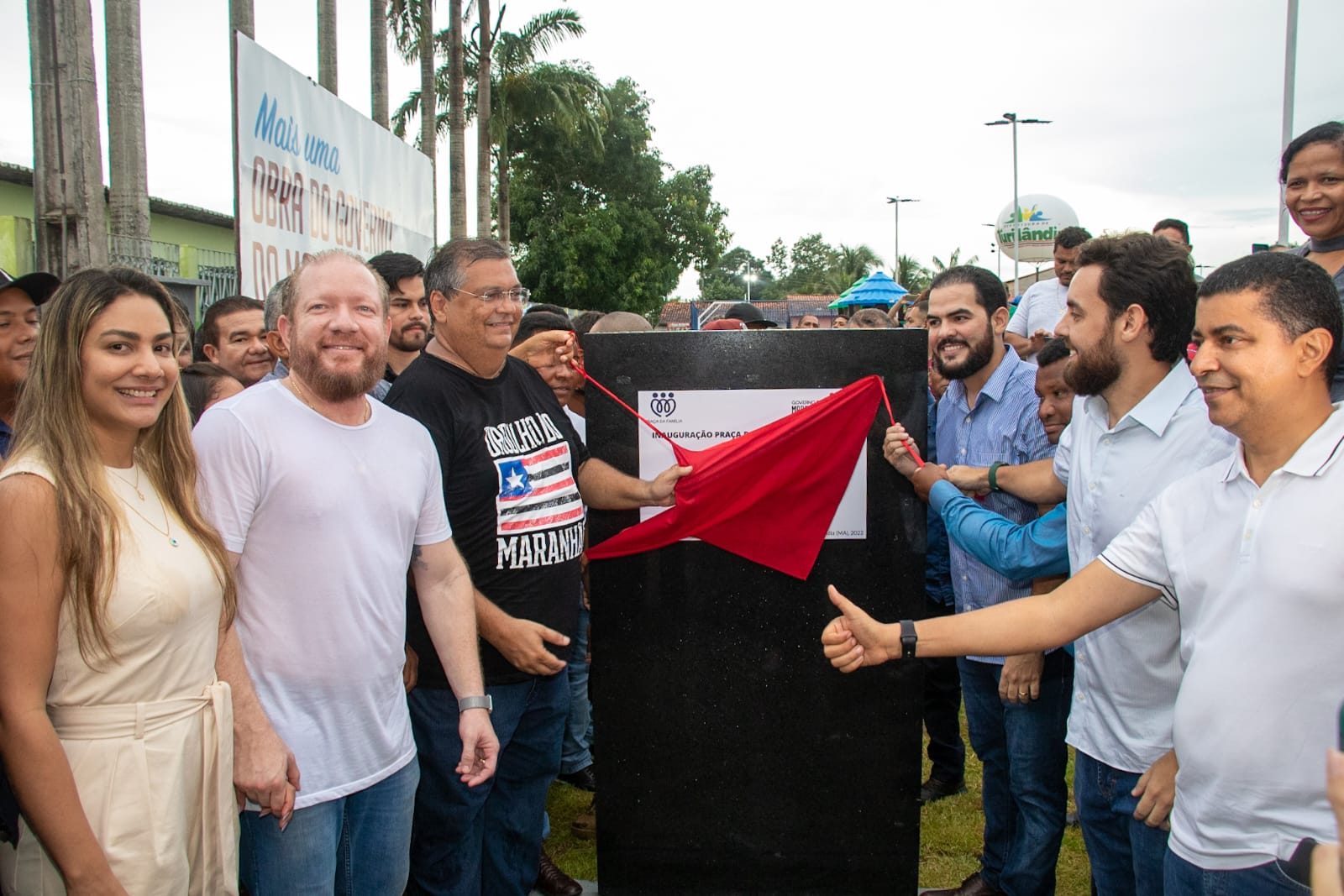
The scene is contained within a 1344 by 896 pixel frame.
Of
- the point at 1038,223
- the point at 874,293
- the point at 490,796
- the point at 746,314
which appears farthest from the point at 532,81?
the point at 490,796

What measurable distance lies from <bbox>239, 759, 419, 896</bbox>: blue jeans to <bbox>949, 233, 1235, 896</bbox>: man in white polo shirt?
6.45 ft

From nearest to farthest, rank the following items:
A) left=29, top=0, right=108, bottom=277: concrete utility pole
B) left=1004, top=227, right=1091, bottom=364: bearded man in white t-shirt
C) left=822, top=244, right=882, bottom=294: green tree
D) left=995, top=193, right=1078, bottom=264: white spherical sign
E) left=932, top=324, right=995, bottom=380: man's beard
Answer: left=932, top=324, right=995, bottom=380: man's beard → left=29, top=0, right=108, bottom=277: concrete utility pole → left=1004, top=227, right=1091, bottom=364: bearded man in white t-shirt → left=995, top=193, right=1078, bottom=264: white spherical sign → left=822, top=244, right=882, bottom=294: green tree

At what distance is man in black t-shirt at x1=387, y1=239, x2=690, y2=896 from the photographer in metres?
3.02

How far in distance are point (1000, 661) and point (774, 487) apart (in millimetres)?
1130

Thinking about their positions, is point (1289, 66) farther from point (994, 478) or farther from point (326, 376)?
point (326, 376)

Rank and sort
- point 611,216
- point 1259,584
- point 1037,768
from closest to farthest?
point 1259,584, point 1037,768, point 611,216

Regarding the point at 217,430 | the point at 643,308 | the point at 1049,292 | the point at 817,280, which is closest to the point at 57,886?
the point at 217,430

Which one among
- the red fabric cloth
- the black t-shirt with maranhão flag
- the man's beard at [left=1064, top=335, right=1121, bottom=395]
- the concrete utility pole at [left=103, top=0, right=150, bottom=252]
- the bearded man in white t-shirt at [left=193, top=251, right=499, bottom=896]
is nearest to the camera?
the bearded man in white t-shirt at [left=193, top=251, right=499, bottom=896]

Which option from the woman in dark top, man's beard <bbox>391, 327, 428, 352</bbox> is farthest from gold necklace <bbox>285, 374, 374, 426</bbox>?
the woman in dark top

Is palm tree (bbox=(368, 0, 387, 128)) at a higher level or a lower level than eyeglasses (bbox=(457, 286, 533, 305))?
higher

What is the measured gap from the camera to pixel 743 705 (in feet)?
11.4

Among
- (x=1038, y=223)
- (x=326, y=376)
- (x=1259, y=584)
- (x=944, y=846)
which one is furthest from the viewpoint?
(x=1038, y=223)

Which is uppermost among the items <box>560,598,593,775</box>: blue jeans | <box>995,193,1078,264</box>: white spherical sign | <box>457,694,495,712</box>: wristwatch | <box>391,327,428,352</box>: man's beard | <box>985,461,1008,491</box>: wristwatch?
<box>995,193,1078,264</box>: white spherical sign

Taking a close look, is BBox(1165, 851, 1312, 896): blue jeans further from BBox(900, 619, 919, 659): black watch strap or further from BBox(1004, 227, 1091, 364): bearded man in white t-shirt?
BBox(1004, 227, 1091, 364): bearded man in white t-shirt
